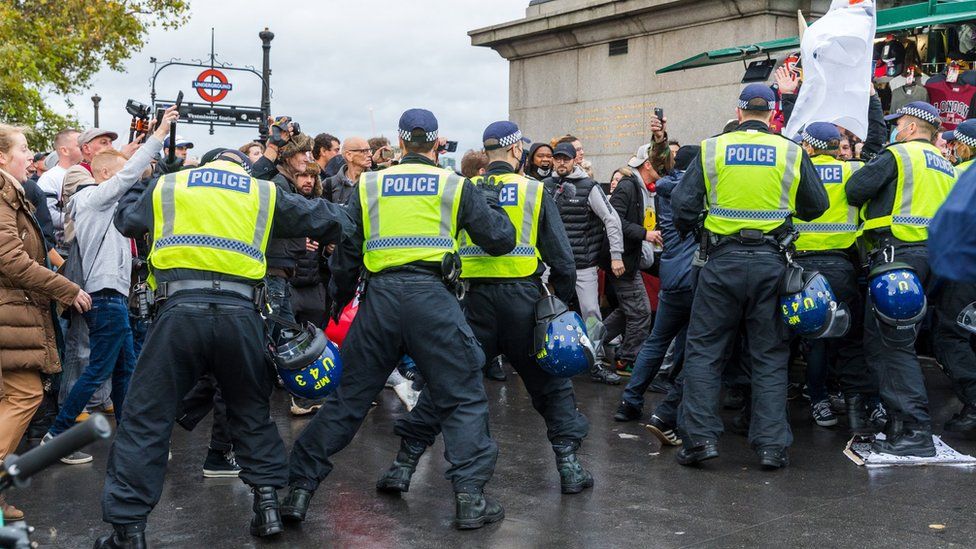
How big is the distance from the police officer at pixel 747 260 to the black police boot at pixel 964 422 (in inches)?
61.1

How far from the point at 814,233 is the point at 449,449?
3159 millimetres

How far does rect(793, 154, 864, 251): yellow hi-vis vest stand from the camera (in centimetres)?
695

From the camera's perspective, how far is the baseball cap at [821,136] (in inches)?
277

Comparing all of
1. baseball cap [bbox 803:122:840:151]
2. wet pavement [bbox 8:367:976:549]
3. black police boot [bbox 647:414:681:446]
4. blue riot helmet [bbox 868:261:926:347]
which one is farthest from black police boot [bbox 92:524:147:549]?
baseball cap [bbox 803:122:840:151]

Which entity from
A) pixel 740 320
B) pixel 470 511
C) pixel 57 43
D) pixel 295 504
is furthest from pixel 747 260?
pixel 57 43

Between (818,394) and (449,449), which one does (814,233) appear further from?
(449,449)

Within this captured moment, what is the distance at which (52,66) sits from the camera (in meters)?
21.6

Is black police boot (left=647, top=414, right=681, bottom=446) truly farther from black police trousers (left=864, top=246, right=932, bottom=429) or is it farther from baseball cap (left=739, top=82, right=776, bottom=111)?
baseball cap (left=739, top=82, right=776, bottom=111)

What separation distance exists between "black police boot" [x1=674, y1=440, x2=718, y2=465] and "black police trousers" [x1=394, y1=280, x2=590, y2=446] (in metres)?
0.77

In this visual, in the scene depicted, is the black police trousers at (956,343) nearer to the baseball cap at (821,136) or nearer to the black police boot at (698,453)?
the baseball cap at (821,136)

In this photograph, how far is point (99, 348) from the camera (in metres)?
6.70

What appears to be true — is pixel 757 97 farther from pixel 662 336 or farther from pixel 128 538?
pixel 128 538

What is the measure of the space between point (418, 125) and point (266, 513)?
2.03 m

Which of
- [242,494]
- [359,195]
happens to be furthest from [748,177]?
[242,494]
